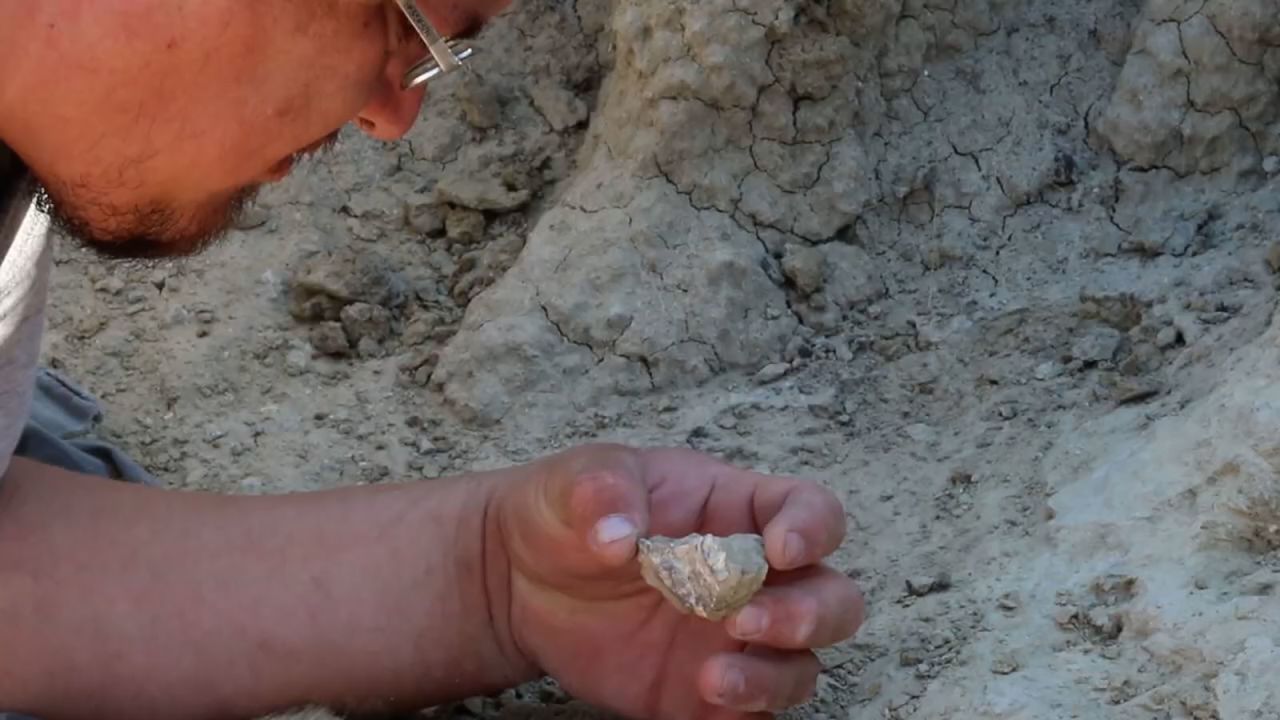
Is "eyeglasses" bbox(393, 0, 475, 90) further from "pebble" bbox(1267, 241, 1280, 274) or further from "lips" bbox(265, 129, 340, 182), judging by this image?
"pebble" bbox(1267, 241, 1280, 274)

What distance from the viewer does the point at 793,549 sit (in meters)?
1.34

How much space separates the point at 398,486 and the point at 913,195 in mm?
782

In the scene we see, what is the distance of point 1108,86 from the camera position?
78.2 inches

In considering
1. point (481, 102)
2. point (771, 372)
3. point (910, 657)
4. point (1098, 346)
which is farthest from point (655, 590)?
point (481, 102)

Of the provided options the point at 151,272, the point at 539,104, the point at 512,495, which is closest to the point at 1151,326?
the point at 512,495

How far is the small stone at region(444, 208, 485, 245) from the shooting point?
2205mm

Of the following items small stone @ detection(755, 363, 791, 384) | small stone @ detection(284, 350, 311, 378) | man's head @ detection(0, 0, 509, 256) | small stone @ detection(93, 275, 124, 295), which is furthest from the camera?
small stone @ detection(93, 275, 124, 295)

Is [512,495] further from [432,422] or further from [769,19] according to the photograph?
[769,19]

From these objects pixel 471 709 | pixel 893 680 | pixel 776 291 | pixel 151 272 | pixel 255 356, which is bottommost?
pixel 893 680

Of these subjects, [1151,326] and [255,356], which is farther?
[255,356]

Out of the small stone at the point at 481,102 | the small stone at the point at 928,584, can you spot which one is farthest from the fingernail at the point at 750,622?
the small stone at the point at 481,102

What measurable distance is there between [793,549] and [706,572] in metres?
0.09

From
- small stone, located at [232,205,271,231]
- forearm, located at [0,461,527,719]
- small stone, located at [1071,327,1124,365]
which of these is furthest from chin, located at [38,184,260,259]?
small stone, located at [1071,327,1124,365]

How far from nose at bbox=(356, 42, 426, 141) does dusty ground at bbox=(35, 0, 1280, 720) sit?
40cm
